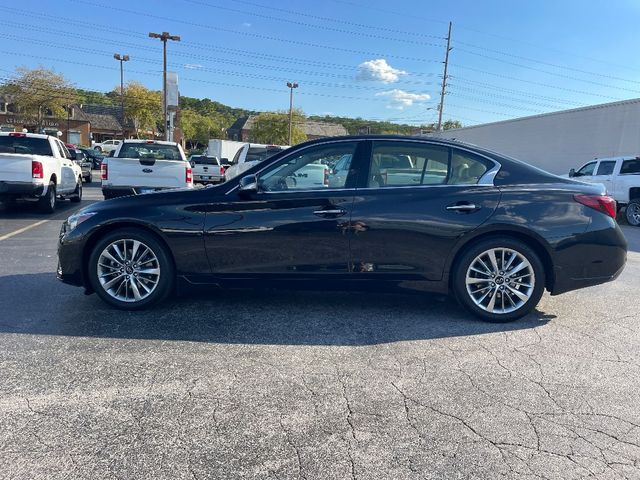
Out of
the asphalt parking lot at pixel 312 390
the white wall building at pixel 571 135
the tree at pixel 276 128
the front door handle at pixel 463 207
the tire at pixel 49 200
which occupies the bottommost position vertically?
the asphalt parking lot at pixel 312 390

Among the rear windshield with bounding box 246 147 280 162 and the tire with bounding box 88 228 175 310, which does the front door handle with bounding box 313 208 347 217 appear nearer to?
the tire with bounding box 88 228 175 310

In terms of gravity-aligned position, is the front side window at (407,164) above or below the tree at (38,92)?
below

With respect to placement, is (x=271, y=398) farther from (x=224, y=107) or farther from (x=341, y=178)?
(x=224, y=107)

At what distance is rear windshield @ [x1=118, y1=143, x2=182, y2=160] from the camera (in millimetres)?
11391

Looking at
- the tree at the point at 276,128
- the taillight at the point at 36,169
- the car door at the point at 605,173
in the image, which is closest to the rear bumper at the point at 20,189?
the taillight at the point at 36,169

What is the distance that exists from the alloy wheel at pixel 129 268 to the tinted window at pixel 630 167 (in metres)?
14.0

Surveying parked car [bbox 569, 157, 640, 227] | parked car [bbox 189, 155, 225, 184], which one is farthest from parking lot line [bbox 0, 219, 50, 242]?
parked car [bbox 189, 155, 225, 184]

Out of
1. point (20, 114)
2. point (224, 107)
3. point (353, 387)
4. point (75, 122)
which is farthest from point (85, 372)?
point (224, 107)

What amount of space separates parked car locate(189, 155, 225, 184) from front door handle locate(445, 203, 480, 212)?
2100 cm

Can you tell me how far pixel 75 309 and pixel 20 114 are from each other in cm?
5972

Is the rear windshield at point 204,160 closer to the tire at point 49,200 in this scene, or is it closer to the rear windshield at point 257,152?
the rear windshield at point 257,152

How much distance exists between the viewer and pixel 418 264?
169 inches

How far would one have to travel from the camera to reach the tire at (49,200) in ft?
35.4

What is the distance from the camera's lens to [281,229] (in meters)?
4.25
